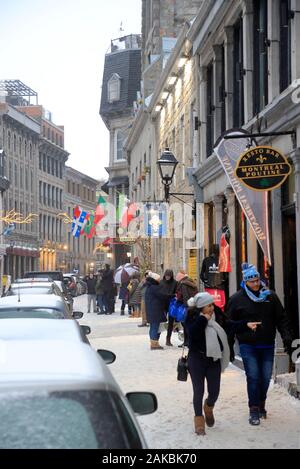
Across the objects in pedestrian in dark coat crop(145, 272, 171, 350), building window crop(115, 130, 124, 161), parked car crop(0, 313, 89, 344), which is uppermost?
building window crop(115, 130, 124, 161)

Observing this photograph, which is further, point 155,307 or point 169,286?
point 169,286

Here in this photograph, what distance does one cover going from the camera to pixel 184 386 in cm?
1077

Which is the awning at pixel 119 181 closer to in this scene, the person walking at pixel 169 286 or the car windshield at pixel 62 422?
the person walking at pixel 169 286

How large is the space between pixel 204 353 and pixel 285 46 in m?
→ 6.40

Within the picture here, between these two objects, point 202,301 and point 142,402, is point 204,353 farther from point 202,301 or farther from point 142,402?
point 142,402

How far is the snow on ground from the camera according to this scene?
7.35 meters

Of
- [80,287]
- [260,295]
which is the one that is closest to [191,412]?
[260,295]

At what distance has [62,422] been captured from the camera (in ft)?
9.51

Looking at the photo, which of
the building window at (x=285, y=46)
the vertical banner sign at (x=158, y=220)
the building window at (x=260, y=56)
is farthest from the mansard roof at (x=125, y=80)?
the building window at (x=285, y=46)

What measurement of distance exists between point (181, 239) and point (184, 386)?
13039 millimetres

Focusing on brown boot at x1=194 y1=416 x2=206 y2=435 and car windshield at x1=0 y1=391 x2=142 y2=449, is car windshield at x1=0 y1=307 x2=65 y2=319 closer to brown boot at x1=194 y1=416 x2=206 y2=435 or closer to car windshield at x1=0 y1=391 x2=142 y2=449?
brown boot at x1=194 y1=416 x2=206 y2=435

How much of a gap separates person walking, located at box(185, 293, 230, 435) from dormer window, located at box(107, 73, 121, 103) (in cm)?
5403

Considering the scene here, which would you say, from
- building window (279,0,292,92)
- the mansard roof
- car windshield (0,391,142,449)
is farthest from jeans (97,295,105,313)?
the mansard roof

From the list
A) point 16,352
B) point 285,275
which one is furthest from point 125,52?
point 16,352
